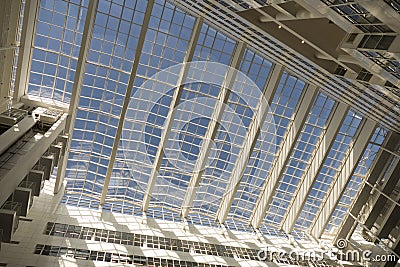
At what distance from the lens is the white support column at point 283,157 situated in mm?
26812

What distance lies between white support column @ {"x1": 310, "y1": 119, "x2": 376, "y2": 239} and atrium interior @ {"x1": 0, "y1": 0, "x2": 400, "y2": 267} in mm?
102

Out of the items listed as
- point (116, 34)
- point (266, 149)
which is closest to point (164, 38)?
point (116, 34)

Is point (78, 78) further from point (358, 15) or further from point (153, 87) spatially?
point (358, 15)

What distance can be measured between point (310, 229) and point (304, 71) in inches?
588

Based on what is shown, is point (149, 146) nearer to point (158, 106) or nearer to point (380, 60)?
point (158, 106)

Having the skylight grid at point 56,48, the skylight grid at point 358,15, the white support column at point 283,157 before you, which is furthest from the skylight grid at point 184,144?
the skylight grid at point 358,15

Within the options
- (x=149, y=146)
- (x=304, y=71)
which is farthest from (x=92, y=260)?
(x=304, y=71)

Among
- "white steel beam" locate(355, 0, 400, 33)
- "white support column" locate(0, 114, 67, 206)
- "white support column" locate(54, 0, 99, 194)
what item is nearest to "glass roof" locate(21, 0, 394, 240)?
"white support column" locate(54, 0, 99, 194)

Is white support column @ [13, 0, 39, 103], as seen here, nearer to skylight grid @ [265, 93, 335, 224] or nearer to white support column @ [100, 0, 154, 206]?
white support column @ [100, 0, 154, 206]

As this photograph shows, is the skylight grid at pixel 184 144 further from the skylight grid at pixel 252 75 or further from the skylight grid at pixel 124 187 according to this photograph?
the skylight grid at pixel 252 75

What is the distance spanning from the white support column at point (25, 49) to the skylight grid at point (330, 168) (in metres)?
21.6

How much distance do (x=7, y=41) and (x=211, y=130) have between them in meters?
13.8

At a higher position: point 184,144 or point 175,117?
point 175,117

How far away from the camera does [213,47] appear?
25.5 m
